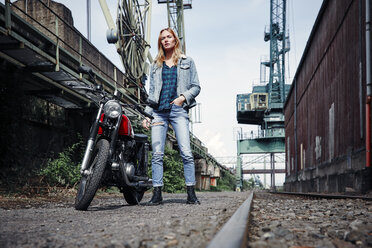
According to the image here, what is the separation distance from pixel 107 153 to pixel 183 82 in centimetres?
132

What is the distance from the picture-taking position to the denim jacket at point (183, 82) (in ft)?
13.8

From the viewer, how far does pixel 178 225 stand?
191 cm

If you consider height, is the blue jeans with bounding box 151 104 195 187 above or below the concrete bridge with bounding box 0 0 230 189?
below

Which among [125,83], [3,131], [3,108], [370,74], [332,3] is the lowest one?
[3,131]

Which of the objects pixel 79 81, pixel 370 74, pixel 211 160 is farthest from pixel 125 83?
pixel 211 160

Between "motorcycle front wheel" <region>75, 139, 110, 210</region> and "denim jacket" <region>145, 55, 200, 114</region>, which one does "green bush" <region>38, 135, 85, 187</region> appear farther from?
"motorcycle front wheel" <region>75, 139, 110, 210</region>

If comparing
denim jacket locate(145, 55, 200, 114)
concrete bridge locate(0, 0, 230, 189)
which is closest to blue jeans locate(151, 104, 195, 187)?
denim jacket locate(145, 55, 200, 114)

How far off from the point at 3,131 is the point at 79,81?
2.26 meters

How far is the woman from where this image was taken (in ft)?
13.8

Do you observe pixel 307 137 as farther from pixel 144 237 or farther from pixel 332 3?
pixel 144 237

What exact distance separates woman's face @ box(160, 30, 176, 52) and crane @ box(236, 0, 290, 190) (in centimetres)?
2955

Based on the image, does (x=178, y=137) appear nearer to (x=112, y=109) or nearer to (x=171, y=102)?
(x=171, y=102)

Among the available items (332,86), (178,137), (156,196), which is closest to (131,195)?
(156,196)

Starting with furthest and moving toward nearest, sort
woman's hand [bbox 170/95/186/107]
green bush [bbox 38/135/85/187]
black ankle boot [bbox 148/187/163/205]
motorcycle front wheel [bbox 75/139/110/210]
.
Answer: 1. green bush [bbox 38/135/85/187]
2. black ankle boot [bbox 148/187/163/205]
3. woman's hand [bbox 170/95/186/107]
4. motorcycle front wheel [bbox 75/139/110/210]
